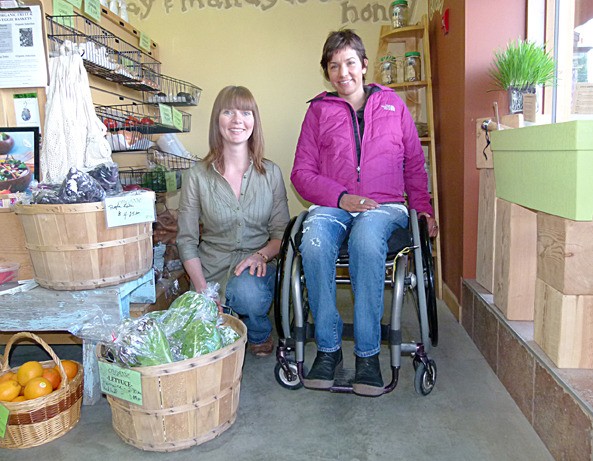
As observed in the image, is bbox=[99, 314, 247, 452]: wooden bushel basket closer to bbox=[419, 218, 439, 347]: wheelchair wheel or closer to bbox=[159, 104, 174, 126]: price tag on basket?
bbox=[419, 218, 439, 347]: wheelchair wheel

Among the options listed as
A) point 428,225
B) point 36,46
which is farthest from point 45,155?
point 428,225

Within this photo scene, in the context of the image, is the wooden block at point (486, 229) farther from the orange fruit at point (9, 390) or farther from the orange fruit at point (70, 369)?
the orange fruit at point (9, 390)

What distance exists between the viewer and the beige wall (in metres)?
3.38

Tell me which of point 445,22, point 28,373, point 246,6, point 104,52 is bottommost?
point 28,373

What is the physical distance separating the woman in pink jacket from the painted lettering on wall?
1470 millimetres

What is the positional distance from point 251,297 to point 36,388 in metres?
0.85

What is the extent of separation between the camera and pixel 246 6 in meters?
3.40

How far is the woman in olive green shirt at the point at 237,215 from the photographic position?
2.12 meters

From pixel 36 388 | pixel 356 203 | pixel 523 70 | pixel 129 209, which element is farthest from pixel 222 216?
pixel 523 70

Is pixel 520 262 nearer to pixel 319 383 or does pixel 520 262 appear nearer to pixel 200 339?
pixel 319 383

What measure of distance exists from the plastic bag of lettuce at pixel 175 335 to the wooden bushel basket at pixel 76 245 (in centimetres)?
24

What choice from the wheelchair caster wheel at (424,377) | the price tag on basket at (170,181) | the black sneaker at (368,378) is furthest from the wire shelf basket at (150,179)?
the wheelchair caster wheel at (424,377)

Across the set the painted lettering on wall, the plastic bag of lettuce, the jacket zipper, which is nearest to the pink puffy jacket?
the jacket zipper

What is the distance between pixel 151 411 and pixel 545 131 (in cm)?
139
